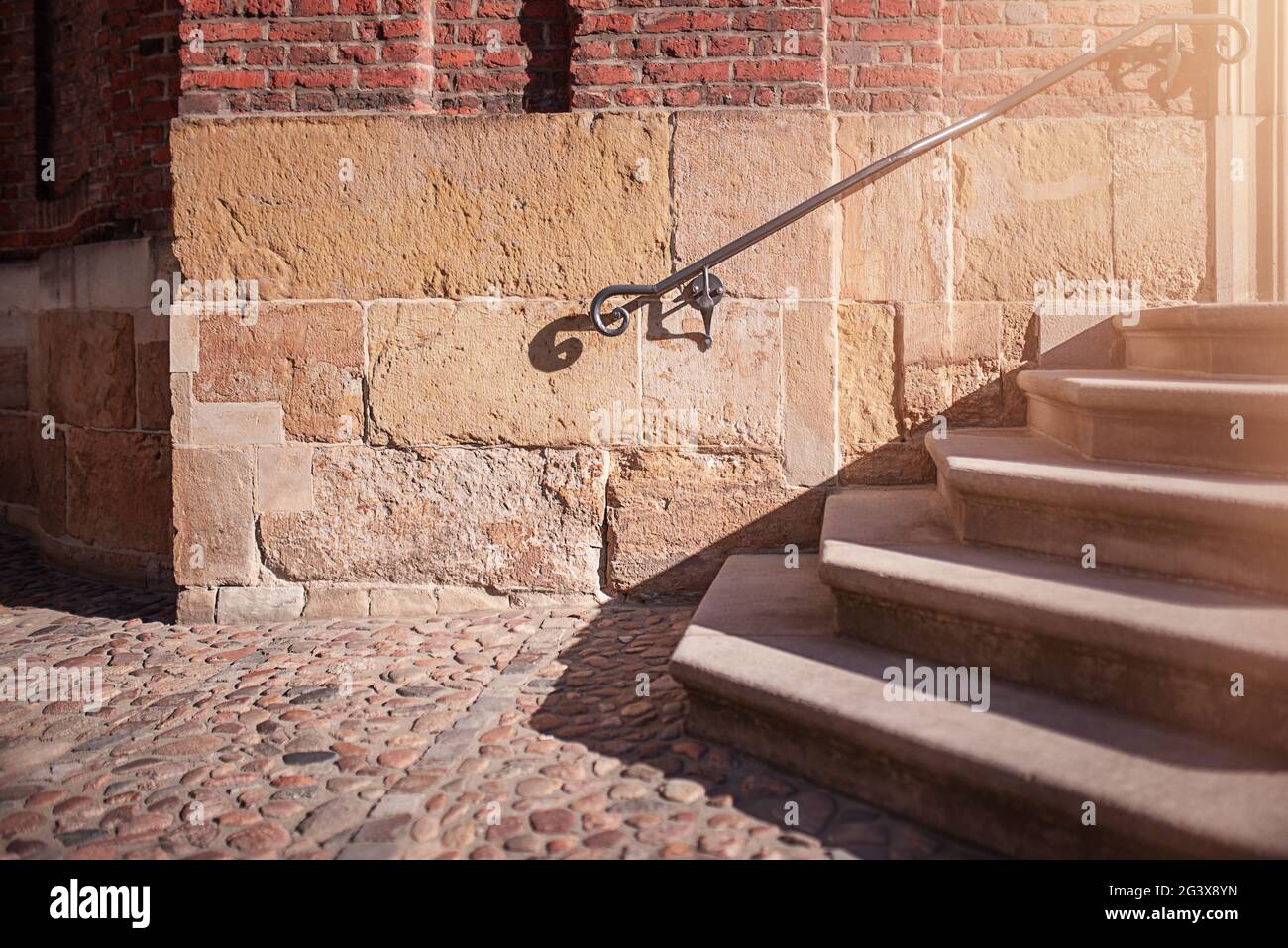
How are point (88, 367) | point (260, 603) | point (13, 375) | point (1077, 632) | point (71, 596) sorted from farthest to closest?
point (13, 375)
point (88, 367)
point (71, 596)
point (260, 603)
point (1077, 632)

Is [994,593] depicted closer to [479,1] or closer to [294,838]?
[294,838]

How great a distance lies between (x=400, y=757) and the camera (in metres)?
2.81

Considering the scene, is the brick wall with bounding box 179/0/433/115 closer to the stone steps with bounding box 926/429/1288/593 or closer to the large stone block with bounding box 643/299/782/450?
the large stone block with bounding box 643/299/782/450

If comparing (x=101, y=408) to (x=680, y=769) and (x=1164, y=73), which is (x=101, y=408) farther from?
(x=1164, y=73)

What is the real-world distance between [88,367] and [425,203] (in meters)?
2.44

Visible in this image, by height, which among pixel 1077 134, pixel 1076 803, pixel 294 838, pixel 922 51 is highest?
pixel 922 51

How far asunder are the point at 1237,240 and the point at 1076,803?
9.83ft

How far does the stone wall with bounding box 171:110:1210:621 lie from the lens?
4.13 metres

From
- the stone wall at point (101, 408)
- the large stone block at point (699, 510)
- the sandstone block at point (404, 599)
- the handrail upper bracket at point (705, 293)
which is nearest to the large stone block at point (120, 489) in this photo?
the stone wall at point (101, 408)

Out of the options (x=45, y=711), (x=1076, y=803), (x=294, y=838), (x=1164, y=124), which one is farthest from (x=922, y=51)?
(x=45, y=711)

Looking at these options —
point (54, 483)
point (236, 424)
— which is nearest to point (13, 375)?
point (54, 483)

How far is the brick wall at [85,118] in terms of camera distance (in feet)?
16.7

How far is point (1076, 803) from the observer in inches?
80.6

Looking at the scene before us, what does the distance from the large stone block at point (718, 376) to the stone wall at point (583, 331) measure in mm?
11
